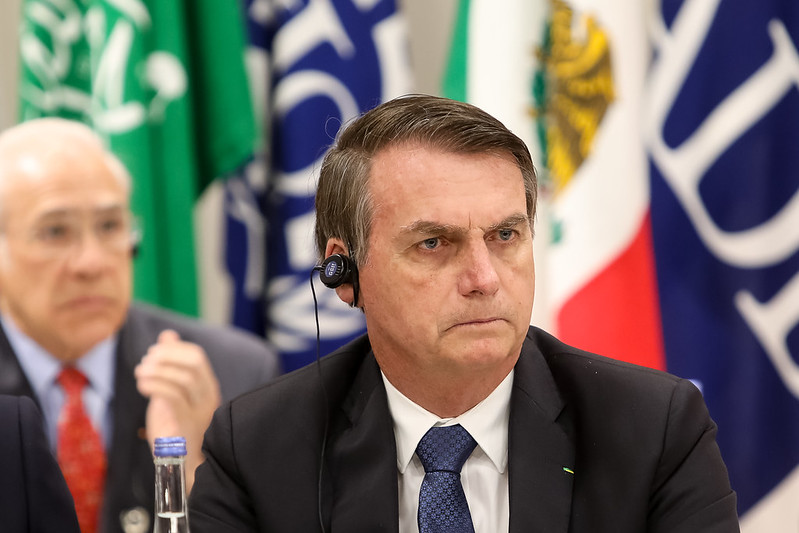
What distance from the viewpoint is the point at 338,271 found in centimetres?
181

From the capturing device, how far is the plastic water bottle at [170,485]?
148 centimetres

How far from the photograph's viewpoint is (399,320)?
174 centimetres

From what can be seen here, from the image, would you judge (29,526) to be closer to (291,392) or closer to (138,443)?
(291,392)

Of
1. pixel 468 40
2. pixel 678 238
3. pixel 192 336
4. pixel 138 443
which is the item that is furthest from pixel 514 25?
pixel 138 443

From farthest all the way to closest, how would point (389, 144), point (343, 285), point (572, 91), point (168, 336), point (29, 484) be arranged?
1. point (572, 91)
2. point (168, 336)
3. point (343, 285)
4. point (389, 144)
5. point (29, 484)

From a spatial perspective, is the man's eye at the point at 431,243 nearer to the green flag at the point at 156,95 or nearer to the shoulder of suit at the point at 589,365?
the shoulder of suit at the point at 589,365

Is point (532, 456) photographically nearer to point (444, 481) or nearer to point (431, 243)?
point (444, 481)

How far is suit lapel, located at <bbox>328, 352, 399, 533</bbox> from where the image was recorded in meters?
1.74

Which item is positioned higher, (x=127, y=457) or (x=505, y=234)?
(x=505, y=234)

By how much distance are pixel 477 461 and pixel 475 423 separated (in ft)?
0.22

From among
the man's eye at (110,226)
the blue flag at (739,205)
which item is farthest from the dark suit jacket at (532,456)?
the blue flag at (739,205)

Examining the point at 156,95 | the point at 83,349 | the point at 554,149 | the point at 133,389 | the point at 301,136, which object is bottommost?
the point at 133,389

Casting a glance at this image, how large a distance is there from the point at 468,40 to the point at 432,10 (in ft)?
1.37

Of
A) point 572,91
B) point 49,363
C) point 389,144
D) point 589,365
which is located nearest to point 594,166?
point 572,91
